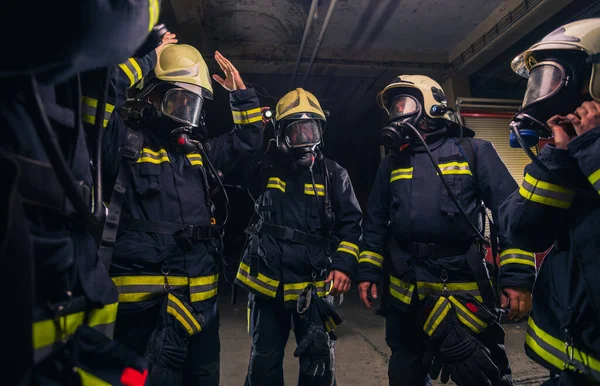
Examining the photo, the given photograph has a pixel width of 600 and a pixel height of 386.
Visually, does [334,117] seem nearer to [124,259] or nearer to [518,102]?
[518,102]

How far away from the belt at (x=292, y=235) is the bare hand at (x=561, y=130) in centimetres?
153

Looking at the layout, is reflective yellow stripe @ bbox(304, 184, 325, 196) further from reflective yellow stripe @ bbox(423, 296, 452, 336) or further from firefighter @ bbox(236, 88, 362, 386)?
reflective yellow stripe @ bbox(423, 296, 452, 336)

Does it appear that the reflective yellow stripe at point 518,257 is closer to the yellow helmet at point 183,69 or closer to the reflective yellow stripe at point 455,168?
the reflective yellow stripe at point 455,168

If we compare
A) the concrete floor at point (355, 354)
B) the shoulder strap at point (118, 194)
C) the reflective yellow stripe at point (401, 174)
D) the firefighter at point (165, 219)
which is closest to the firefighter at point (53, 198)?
the firefighter at point (165, 219)

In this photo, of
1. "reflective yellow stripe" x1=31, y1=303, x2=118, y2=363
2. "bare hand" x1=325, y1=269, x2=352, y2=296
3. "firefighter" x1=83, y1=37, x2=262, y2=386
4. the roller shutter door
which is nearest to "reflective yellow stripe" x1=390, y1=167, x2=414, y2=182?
"bare hand" x1=325, y1=269, x2=352, y2=296

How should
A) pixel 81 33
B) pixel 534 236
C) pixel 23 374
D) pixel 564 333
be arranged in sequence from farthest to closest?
pixel 534 236 < pixel 564 333 < pixel 81 33 < pixel 23 374

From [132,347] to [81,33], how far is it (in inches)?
61.5

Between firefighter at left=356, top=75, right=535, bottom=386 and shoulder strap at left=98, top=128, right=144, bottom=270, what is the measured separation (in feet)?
4.94

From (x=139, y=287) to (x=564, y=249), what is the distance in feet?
6.38

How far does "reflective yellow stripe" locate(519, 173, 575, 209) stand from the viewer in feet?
4.05

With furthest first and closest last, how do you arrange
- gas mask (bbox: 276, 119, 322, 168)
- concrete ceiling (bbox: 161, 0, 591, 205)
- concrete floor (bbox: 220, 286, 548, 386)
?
concrete ceiling (bbox: 161, 0, 591, 205) < concrete floor (bbox: 220, 286, 548, 386) < gas mask (bbox: 276, 119, 322, 168)

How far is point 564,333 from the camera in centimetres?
118

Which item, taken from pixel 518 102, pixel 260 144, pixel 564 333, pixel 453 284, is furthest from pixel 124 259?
pixel 518 102

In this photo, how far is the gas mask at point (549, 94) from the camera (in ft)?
4.28
